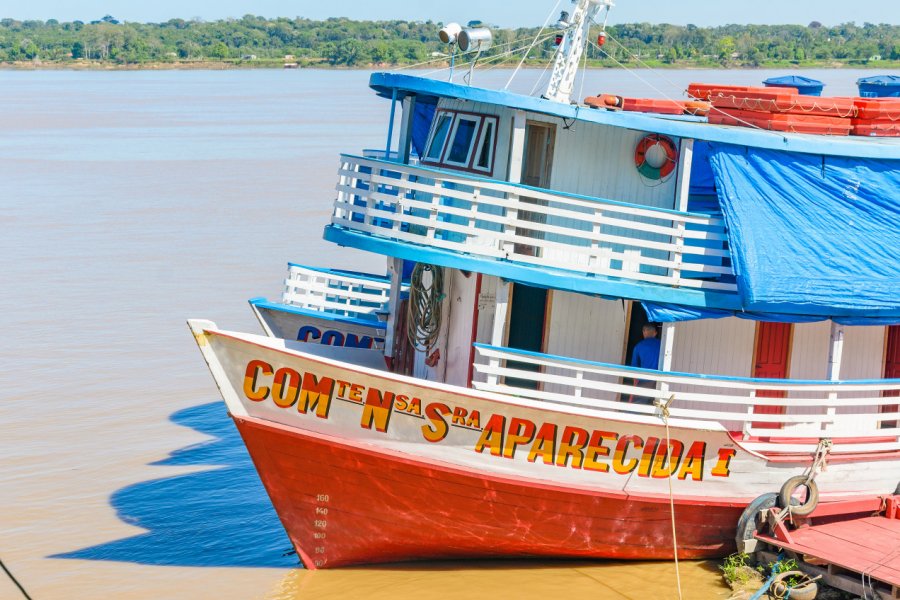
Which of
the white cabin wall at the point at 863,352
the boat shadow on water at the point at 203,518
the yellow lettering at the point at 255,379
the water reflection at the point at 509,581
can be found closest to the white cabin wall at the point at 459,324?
the water reflection at the point at 509,581

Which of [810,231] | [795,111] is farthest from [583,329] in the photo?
[795,111]

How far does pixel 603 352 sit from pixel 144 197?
2787 centimetres

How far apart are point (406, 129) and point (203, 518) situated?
497cm

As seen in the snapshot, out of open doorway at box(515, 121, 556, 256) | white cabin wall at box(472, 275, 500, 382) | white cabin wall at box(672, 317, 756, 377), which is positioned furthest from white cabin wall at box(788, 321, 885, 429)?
white cabin wall at box(472, 275, 500, 382)

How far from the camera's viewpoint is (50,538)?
1362 cm

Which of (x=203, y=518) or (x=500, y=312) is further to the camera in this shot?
(x=203, y=518)

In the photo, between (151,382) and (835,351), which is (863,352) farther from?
(151,382)

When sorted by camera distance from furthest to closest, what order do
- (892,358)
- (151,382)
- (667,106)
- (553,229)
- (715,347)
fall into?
(151,382), (667,106), (892,358), (715,347), (553,229)

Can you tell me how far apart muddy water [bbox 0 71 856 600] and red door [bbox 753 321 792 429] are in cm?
173

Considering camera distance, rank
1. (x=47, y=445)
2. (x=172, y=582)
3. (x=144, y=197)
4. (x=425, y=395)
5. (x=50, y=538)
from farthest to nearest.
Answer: (x=144, y=197), (x=47, y=445), (x=50, y=538), (x=172, y=582), (x=425, y=395)

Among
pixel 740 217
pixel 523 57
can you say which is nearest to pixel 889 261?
pixel 740 217

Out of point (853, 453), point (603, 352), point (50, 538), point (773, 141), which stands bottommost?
point (50, 538)

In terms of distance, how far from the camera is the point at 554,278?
37.5ft

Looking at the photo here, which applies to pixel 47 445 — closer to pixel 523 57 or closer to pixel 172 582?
pixel 172 582
